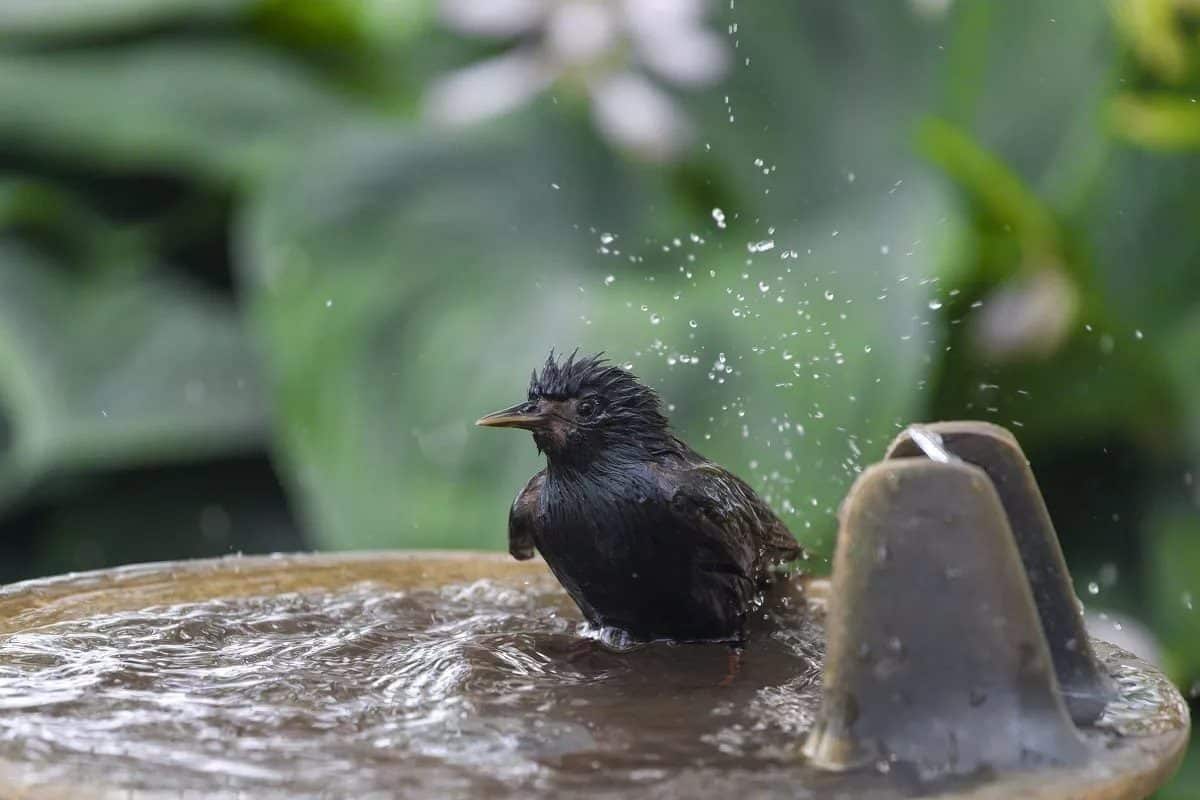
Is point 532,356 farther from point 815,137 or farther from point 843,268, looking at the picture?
point 815,137

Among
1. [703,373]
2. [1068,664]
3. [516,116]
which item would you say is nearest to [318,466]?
[703,373]

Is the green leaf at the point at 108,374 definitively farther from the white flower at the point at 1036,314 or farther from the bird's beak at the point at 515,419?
the bird's beak at the point at 515,419

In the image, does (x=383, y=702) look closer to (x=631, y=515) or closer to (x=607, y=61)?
(x=631, y=515)

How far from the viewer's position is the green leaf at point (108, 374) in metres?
4.07

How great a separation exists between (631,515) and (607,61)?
2.84 metres

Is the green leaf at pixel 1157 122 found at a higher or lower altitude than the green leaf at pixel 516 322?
higher

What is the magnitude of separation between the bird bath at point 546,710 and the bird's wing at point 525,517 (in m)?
0.10

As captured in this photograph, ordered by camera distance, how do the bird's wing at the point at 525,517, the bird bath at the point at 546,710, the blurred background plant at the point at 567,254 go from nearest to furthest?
1. the bird bath at the point at 546,710
2. the bird's wing at the point at 525,517
3. the blurred background plant at the point at 567,254

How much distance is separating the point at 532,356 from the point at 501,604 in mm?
1557

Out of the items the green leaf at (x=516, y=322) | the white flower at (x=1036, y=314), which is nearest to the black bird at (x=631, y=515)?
the green leaf at (x=516, y=322)

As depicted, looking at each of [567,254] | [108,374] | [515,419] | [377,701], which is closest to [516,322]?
[567,254]

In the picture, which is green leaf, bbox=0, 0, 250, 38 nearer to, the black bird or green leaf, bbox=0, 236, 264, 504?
green leaf, bbox=0, 236, 264, 504

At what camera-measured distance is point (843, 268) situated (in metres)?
3.55

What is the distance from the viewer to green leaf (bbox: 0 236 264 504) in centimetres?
407
